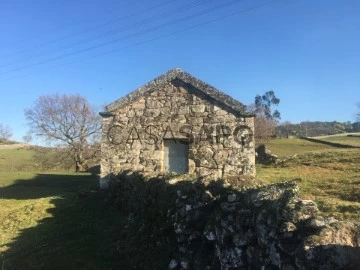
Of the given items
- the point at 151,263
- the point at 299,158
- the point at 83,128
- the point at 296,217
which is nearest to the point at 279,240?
the point at 296,217

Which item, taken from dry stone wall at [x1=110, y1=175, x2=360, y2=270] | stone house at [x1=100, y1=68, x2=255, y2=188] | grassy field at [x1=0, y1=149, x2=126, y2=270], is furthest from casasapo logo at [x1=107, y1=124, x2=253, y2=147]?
dry stone wall at [x1=110, y1=175, x2=360, y2=270]

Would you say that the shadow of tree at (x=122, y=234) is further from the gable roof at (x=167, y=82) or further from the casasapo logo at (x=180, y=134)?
the gable roof at (x=167, y=82)

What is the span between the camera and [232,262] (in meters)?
5.01

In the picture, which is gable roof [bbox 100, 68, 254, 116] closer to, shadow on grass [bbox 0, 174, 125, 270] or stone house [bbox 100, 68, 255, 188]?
stone house [bbox 100, 68, 255, 188]

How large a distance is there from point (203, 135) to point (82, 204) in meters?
4.82

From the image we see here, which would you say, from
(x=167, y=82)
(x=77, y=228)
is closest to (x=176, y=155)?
(x=167, y=82)

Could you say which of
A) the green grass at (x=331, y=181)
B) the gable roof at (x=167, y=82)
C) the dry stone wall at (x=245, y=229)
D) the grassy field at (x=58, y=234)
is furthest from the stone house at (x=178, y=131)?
the dry stone wall at (x=245, y=229)

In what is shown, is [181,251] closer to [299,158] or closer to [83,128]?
[299,158]

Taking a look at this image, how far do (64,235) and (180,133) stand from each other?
20.7 feet

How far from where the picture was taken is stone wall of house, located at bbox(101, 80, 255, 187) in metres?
14.7

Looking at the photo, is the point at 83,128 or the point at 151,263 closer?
the point at 151,263

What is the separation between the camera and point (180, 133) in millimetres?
14945

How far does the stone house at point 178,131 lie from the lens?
14664mm

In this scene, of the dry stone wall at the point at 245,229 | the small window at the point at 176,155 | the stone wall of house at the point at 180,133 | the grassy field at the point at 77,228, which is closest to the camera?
the dry stone wall at the point at 245,229
